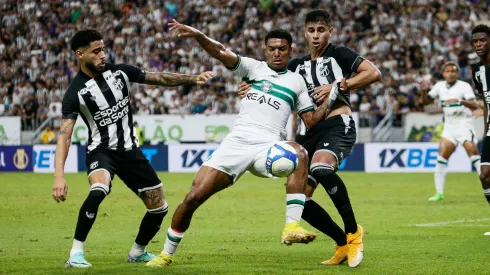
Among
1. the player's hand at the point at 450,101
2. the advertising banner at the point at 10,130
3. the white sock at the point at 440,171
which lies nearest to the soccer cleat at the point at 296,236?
the player's hand at the point at 450,101

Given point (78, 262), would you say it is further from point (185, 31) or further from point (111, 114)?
point (185, 31)

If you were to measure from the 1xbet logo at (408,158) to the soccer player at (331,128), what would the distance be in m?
20.5

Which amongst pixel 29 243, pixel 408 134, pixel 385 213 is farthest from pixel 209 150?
pixel 29 243

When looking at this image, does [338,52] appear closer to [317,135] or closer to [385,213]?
[317,135]

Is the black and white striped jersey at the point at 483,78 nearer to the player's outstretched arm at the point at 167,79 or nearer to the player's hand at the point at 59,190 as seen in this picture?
the player's outstretched arm at the point at 167,79

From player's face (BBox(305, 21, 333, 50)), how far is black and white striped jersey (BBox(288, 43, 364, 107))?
5.3 inches

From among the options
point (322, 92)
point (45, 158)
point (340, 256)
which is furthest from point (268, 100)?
point (45, 158)

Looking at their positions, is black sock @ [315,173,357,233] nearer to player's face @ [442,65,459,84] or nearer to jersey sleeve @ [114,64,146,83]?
jersey sleeve @ [114,64,146,83]

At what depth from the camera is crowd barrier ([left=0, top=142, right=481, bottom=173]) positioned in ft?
98.0

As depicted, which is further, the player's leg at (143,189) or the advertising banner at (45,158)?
the advertising banner at (45,158)

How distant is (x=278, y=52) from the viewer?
9047 mm

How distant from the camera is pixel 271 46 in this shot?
29.6 ft

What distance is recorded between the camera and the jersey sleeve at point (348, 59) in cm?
953

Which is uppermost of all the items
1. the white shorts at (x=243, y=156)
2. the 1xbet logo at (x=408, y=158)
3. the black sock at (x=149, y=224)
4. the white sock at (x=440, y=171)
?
the white shorts at (x=243, y=156)
